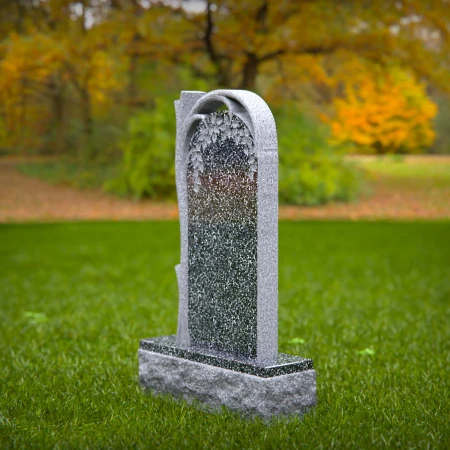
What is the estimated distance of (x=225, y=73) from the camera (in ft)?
69.6

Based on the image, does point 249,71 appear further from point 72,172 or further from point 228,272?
point 228,272

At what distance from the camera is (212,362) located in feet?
13.8

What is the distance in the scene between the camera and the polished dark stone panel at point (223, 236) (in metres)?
4.14

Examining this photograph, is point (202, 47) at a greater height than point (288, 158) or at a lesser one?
greater

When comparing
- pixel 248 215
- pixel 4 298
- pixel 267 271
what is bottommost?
pixel 4 298

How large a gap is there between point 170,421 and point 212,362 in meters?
0.45

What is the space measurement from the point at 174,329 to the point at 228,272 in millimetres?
2391

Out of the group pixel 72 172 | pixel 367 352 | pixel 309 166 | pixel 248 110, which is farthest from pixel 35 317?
pixel 72 172

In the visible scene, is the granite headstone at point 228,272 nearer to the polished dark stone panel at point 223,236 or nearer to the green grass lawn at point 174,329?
the polished dark stone panel at point 223,236

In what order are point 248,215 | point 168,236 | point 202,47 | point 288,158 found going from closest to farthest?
point 248,215
point 168,236
point 288,158
point 202,47

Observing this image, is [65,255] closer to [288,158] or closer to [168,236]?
[168,236]

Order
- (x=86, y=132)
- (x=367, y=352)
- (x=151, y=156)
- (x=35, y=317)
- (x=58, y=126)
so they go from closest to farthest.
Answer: (x=367, y=352), (x=35, y=317), (x=151, y=156), (x=86, y=132), (x=58, y=126)

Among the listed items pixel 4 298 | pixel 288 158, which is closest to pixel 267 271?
pixel 4 298

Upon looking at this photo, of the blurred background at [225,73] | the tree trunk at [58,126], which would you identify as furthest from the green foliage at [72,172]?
the tree trunk at [58,126]
